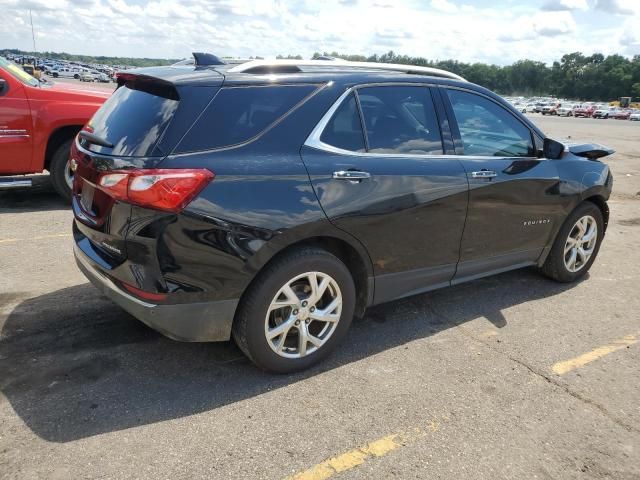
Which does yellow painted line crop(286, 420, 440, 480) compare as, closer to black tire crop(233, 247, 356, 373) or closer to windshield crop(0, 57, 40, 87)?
black tire crop(233, 247, 356, 373)

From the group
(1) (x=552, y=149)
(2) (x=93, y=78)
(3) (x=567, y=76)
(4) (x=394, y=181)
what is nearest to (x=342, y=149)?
(4) (x=394, y=181)

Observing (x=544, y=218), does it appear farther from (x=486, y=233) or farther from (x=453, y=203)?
(x=453, y=203)

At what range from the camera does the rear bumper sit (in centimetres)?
288

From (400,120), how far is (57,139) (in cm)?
514

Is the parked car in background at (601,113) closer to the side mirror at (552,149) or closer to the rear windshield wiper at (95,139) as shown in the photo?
the side mirror at (552,149)

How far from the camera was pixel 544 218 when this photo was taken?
4633 millimetres

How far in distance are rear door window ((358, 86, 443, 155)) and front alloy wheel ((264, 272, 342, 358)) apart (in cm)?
93

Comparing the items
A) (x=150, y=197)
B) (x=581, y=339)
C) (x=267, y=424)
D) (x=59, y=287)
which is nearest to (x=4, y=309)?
(x=59, y=287)

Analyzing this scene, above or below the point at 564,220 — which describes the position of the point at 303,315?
below

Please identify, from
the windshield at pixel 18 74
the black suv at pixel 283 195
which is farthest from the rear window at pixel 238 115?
the windshield at pixel 18 74

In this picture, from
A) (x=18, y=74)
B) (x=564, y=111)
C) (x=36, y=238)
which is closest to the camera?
(x=36, y=238)

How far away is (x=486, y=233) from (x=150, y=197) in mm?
2553

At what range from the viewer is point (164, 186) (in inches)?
109

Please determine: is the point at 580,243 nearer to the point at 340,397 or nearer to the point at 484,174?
the point at 484,174
